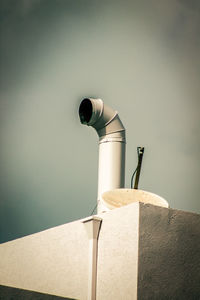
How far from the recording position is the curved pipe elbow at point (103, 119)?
992 cm

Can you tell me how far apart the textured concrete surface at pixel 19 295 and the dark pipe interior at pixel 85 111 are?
166 inches

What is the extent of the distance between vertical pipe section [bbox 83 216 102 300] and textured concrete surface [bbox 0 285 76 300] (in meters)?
1.02

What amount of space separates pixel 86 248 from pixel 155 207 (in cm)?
125

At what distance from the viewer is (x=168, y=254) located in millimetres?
5848

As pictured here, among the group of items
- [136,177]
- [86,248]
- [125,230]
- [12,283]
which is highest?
[136,177]

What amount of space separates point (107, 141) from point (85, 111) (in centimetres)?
102

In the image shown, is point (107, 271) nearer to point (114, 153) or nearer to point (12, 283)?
point (12, 283)

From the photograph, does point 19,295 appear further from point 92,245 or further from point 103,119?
point 103,119

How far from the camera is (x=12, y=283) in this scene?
7.85 m

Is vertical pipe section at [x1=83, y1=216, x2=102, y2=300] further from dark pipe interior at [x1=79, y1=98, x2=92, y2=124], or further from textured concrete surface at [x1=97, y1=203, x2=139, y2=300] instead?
dark pipe interior at [x1=79, y1=98, x2=92, y2=124]

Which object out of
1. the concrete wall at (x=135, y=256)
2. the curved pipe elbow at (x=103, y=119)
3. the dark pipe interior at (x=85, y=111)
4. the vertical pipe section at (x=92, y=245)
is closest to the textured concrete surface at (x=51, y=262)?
the concrete wall at (x=135, y=256)

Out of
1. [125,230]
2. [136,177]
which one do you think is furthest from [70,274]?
[136,177]

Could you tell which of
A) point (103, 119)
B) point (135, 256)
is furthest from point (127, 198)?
point (103, 119)

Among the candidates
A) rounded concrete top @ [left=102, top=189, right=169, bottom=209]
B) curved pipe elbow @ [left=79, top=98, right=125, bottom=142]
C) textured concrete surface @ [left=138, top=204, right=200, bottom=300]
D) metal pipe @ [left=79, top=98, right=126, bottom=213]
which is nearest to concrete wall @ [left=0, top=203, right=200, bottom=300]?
textured concrete surface @ [left=138, top=204, right=200, bottom=300]
